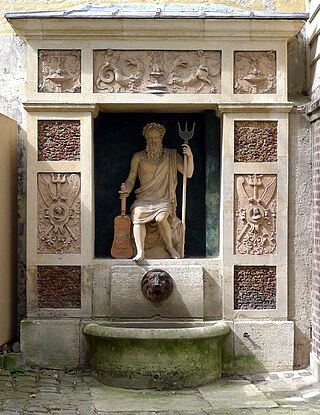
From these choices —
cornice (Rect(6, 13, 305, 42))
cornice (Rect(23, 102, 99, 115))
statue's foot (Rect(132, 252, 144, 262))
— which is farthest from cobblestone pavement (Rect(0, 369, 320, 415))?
cornice (Rect(6, 13, 305, 42))

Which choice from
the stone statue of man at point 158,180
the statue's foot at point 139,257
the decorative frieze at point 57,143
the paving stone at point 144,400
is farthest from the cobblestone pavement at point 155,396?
the decorative frieze at point 57,143

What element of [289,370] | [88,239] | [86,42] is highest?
[86,42]

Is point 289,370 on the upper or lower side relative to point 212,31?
lower

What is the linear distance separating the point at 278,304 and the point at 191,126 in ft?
7.08

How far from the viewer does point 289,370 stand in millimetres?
8047

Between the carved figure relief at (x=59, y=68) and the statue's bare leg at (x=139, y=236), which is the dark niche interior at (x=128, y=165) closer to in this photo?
the statue's bare leg at (x=139, y=236)

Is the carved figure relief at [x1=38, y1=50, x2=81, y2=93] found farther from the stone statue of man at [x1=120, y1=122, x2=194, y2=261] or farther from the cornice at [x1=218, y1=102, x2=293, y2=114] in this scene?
the cornice at [x1=218, y1=102, x2=293, y2=114]

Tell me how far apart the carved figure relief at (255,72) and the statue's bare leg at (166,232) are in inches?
58.1

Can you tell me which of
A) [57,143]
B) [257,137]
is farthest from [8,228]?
[257,137]

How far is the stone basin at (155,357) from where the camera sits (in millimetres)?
7402

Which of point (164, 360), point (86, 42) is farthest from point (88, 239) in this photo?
point (86, 42)

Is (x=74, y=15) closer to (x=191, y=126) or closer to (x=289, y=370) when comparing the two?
(x=191, y=126)

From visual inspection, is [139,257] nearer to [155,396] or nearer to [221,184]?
[221,184]

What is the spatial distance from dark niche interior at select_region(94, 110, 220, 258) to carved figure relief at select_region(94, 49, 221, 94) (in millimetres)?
673
